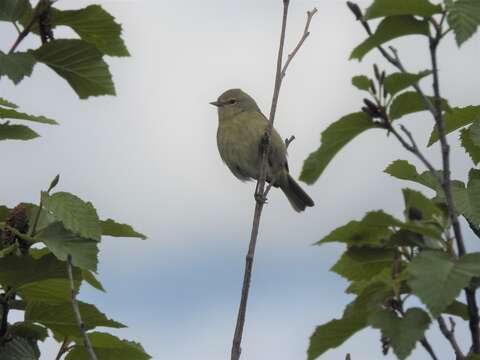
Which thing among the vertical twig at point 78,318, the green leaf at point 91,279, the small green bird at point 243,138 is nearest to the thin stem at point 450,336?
the vertical twig at point 78,318

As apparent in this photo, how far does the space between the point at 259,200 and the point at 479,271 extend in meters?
1.66

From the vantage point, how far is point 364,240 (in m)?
2.66

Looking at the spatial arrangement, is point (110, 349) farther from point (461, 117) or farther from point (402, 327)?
point (461, 117)

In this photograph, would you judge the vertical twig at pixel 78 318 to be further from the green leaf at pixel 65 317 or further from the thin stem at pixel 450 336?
the thin stem at pixel 450 336

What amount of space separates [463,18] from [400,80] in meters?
0.26

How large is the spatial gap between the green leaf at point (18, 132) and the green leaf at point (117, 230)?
18.4 inches

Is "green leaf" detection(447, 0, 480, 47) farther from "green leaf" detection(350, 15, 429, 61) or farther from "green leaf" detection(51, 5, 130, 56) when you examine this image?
"green leaf" detection(51, 5, 130, 56)

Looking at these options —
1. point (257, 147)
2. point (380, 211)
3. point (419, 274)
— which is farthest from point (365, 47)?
point (257, 147)

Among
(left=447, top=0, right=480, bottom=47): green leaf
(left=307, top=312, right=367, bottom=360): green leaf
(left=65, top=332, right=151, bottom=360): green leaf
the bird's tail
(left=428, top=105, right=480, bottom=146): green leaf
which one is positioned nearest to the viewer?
(left=447, top=0, right=480, bottom=47): green leaf

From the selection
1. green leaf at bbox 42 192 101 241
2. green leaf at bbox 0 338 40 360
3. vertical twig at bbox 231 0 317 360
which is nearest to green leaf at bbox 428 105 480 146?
vertical twig at bbox 231 0 317 360

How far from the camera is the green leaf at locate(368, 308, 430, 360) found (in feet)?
7.64

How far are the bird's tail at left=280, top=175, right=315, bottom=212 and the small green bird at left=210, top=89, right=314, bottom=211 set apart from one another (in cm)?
70

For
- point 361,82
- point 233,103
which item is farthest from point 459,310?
point 233,103

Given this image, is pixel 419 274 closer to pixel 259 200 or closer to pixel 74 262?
pixel 74 262
